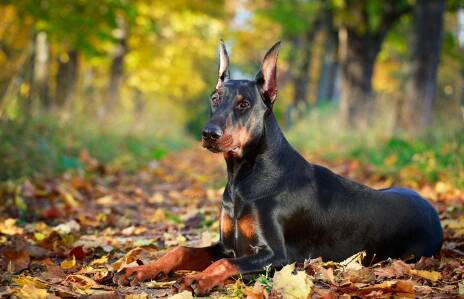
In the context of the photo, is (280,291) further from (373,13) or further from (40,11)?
(373,13)

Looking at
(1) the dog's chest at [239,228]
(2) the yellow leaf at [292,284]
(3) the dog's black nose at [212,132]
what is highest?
(3) the dog's black nose at [212,132]

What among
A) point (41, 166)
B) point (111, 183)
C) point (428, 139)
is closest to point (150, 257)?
point (41, 166)

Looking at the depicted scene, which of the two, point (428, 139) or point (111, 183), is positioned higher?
point (428, 139)

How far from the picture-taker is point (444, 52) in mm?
22906

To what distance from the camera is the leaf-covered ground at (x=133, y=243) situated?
343 centimetres

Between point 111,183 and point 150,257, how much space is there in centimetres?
566

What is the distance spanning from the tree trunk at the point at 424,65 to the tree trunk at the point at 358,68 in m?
5.41

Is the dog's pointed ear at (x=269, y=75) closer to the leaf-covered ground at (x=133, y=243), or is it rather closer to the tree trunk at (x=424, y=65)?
the leaf-covered ground at (x=133, y=243)

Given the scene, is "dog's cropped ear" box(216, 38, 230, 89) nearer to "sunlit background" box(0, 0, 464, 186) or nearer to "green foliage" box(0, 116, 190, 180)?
"sunlit background" box(0, 0, 464, 186)

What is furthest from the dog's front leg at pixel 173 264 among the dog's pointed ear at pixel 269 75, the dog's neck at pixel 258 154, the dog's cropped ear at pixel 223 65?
the dog's cropped ear at pixel 223 65

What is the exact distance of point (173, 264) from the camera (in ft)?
13.2

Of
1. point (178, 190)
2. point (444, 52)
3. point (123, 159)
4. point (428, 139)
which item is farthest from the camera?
point (444, 52)

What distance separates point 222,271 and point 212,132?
0.83 metres

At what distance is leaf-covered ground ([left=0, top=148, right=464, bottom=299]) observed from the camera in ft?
11.3
